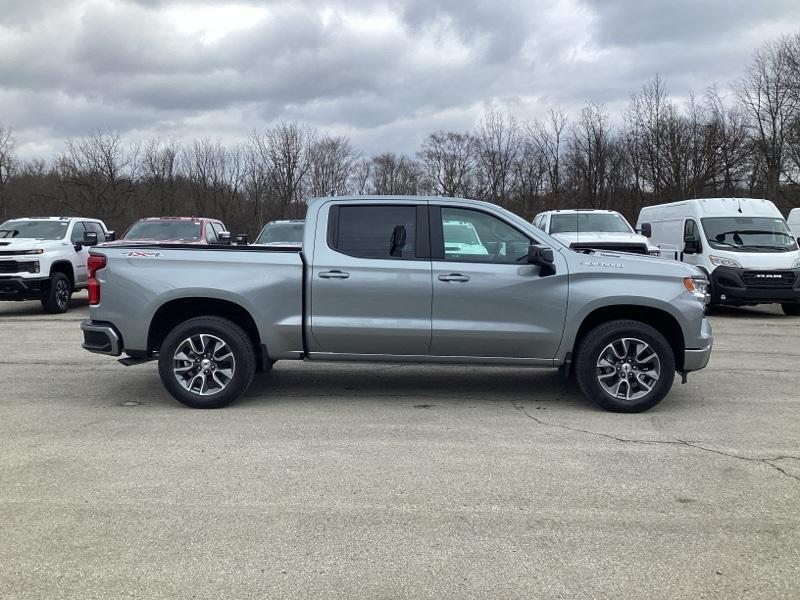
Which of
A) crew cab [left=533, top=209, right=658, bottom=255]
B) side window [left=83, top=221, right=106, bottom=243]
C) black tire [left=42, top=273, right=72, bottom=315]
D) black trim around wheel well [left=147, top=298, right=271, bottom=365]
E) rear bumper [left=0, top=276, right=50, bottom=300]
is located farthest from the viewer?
side window [left=83, top=221, right=106, bottom=243]

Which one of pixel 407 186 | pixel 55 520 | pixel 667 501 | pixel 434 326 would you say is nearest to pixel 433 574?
pixel 667 501

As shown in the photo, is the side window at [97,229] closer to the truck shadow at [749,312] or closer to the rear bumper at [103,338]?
the rear bumper at [103,338]

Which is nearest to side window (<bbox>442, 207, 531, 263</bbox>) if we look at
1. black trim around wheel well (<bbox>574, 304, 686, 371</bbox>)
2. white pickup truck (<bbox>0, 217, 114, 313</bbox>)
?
black trim around wheel well (<bbox>574, 304, 686, 371</bbox>)

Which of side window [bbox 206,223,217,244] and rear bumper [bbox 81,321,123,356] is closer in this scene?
rear bumper [bbox 81,321,123,356]

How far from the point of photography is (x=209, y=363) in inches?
247

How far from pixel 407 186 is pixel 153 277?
47.2 metres

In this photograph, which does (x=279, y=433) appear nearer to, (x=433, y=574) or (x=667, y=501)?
(x=433, y=574)

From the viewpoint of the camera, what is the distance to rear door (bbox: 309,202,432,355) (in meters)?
6.14

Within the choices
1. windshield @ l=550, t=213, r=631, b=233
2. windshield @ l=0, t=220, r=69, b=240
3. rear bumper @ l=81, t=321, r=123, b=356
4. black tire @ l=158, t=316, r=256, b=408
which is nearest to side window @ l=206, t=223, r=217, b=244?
windshield @ l=0, t=220, r=69, b=240

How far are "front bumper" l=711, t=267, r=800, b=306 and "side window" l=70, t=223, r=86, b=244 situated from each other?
1394cm

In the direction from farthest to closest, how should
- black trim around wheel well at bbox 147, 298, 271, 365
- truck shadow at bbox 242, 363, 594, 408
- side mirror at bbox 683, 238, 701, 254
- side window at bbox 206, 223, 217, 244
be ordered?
side window at bbox 206, 223, 217, 244 < side mirror at bbox 683, 238, 701, 254 < truck shadow at bbox 242, 363, 594, 408 < black trim around wheel well at bbox 147, 298, 271, 365

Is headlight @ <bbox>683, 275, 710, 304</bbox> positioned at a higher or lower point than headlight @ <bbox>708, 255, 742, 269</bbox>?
lower

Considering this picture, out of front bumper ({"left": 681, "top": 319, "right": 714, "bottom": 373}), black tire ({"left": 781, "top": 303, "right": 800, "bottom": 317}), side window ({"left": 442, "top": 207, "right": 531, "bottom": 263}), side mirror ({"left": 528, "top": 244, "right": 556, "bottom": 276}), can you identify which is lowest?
black tire ({"left": 781, "top": 303, "right": 800, "bottom": 317})

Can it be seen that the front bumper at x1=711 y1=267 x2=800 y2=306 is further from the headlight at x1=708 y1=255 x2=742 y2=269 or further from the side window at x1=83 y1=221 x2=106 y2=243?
the side window at x1=83 y1=221 x2=106 y2=243
